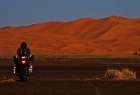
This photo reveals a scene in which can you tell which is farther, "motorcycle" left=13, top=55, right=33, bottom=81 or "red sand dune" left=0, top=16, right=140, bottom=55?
"red sand dune" left=0, top=16, right=140, bottom=55

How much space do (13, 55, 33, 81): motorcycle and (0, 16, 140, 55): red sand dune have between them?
82.7 meters

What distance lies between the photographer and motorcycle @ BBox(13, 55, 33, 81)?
95.7ft

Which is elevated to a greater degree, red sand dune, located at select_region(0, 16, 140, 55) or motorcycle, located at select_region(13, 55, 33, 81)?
red sand dune, located at select_region(0, 16, 140, 55)

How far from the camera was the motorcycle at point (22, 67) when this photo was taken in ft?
95.7

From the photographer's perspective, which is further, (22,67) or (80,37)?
(80,37)

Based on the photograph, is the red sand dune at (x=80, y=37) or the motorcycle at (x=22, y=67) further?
the red sand dune at (x=80, y=37)

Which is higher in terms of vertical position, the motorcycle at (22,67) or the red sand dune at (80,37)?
the red sand dune at (80,37)

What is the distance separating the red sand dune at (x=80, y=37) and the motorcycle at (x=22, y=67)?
271 ft

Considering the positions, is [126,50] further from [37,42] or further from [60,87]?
[60,87]

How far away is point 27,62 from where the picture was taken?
29.2m

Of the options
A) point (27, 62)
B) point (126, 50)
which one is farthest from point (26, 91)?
point (126, 50)

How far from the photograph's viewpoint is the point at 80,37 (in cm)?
14638

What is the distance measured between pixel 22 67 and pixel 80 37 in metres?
117

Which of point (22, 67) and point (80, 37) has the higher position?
point (80, 37)
